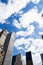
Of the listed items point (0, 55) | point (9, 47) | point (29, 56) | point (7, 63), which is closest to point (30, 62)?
point (29, 56)

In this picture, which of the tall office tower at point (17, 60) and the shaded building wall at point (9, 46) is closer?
the shaded building wall at point (9, 46)

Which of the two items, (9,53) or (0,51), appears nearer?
(0,51)

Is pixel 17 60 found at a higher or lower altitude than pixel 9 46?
lower

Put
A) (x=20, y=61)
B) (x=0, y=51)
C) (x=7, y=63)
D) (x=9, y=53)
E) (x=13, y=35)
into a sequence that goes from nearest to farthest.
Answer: (x=0, y=51) < (x=7, y=63) < (x=9, y=53) < (x=20, y=61) < (x=13, y=35)

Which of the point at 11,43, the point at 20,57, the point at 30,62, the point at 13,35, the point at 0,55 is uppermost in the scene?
the point at 13,35

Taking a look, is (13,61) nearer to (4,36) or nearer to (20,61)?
(20,61)

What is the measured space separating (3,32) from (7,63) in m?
24.7

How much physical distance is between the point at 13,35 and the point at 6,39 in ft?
30.7

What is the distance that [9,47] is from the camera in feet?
331

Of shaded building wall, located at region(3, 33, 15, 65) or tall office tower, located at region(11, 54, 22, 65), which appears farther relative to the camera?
tall office tower, located at region(11, 54, 22, 65)

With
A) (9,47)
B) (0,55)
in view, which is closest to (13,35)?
(9,47)

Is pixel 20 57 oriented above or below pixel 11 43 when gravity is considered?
below

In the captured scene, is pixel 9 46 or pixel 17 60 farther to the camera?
pixel 17 60

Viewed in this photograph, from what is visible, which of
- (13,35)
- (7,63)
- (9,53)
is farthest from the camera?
(13,35)
